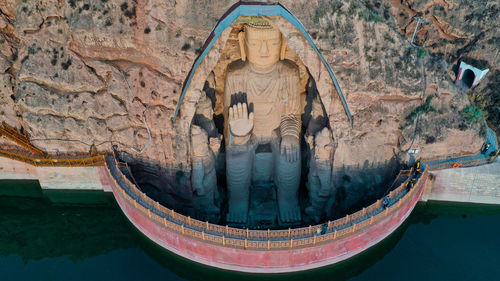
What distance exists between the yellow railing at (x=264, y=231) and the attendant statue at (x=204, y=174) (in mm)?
1904

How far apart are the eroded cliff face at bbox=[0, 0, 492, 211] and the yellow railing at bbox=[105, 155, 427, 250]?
5.73 feet

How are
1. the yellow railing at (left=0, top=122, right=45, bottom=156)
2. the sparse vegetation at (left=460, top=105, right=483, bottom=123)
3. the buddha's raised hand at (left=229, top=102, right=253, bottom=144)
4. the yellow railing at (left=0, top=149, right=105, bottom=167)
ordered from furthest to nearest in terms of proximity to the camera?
the yellow railing at (left=0, top=122, right=45, bottom=156)
the yellow railing at (left=0, top=149, right=105, bottom=167)
the sparse vegetation at (left=460, top=105, right=483, bottom=123)
the buddha's raised hand at (left=229, top=102, right=253, bottom=144)

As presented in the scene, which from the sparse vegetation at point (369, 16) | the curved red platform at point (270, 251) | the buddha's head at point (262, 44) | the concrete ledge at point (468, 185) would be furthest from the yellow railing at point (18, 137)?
the concrete ledge at point (468, 185)

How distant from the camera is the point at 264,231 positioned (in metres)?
16.9

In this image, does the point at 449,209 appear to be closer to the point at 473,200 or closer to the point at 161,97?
the point at 473,200

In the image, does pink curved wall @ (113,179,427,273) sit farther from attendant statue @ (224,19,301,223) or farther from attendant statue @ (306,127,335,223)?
attendant statue @ (224,19,301,223)

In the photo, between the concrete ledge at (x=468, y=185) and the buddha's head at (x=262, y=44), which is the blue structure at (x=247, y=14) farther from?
the concrete ledge at (x=468, y=185)

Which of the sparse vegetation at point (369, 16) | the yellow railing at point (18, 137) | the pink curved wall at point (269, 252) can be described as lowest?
the pink curved wall at point (269, 252)

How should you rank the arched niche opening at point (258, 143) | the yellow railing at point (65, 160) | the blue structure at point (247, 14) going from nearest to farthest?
the blue structure at point (247, 14) < the arched niche opening at point (258, 143) < the yellow railing at point (65, 160)

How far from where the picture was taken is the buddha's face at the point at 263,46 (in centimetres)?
1675

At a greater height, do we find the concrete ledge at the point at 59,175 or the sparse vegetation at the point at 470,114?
the sparse vegetation at the point at 470,114

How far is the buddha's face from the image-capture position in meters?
16.8

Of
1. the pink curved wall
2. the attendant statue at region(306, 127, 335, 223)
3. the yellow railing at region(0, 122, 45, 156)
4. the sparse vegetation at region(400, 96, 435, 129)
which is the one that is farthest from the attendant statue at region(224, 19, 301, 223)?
the yellow railing at region(0, 122, 45, 156)

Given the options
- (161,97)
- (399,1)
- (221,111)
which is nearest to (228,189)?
(221,111)
